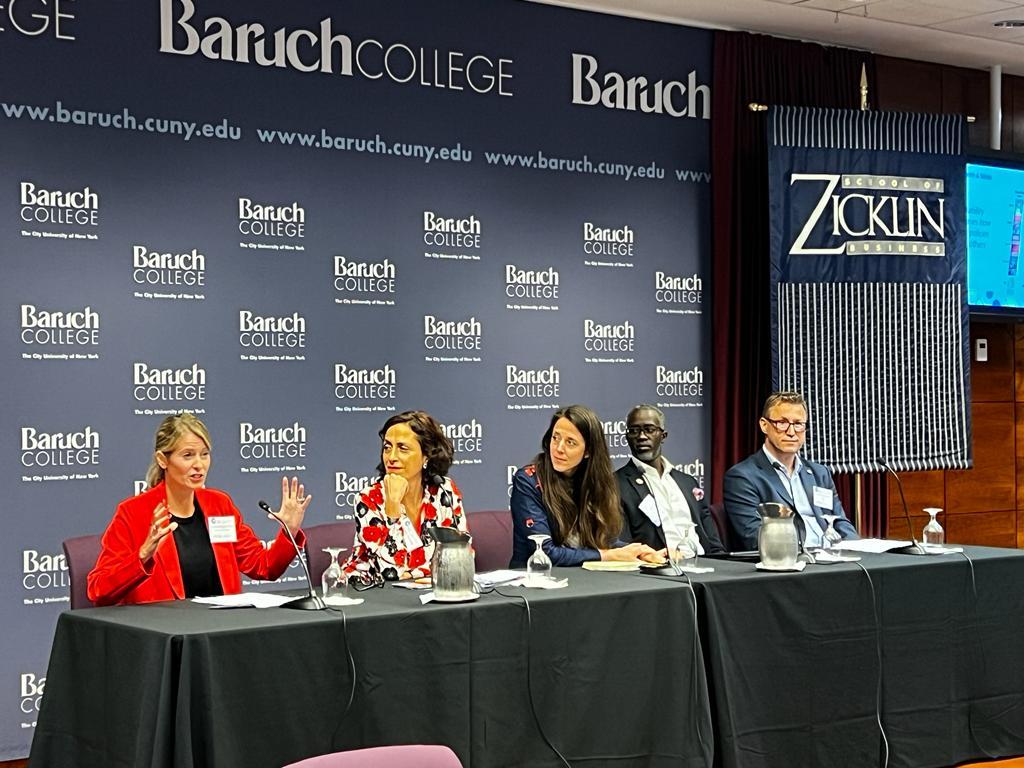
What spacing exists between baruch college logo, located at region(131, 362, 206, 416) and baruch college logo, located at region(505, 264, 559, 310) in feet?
5.05

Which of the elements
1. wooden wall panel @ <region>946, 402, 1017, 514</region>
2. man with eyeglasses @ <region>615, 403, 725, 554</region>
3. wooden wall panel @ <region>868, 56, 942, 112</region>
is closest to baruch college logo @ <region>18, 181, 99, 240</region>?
man with eyeglasses @ <region>615, 403, 725, 554</region>

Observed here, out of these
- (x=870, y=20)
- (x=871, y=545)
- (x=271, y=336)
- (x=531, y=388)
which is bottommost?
(x=871, y=545)

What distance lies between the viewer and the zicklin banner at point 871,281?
6887mm

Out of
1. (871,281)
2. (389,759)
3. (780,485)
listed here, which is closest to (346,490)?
(780,485)

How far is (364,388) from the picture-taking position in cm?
609

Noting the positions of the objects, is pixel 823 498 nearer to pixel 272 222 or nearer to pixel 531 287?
pixel 531 287

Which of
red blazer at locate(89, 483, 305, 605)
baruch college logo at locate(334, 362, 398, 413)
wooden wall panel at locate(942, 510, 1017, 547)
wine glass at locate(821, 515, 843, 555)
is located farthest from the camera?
wooden wall panel at locate(942, 510, 1017, 547)

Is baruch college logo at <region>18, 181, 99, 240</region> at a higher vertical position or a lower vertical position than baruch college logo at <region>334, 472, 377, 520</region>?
higher

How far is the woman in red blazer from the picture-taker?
385cm

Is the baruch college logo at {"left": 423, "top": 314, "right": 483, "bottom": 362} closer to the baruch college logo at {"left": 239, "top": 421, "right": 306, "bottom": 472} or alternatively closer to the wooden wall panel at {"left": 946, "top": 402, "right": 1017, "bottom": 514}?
the baruch college logo at {"left": 239, "top": 421, "right": 306, "bottom": 472}

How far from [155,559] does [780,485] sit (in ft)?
8.50

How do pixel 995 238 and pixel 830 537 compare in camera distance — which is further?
pixel 995 238

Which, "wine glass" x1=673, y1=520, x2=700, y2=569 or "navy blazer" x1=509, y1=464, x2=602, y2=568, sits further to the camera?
"navy blazer" x1=509, y1=464, x2=602, y2=568

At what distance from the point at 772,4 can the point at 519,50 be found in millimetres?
1222
